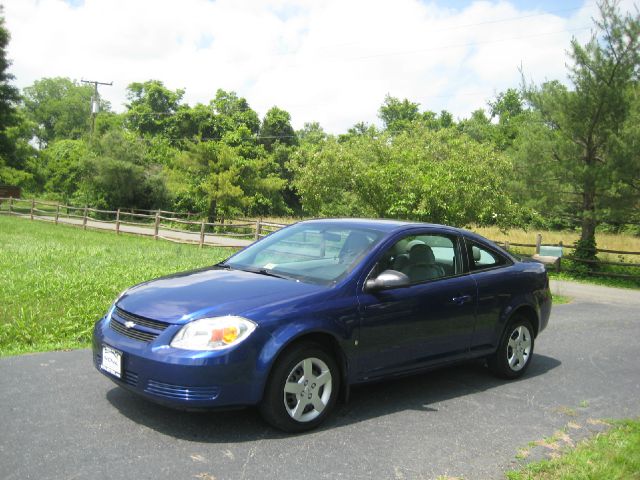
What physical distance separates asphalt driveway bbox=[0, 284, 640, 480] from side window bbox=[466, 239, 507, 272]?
1.09 metres

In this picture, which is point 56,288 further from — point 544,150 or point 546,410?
point 544,150

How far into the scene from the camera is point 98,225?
32.5 metres

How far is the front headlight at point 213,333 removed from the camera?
4.13 metres

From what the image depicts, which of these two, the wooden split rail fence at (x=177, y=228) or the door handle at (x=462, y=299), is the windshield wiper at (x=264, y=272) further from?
the wooden split rail fence at (x=177, y=228)

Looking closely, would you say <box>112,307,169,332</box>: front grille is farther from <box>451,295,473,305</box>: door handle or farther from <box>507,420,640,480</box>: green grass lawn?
<box>451,295,473,305</box>: door handle

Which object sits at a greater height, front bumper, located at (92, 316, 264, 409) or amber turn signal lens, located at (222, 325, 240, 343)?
amber turn signal lens, located at (222, 325, 240, 343)

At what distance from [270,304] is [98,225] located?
30240 millimetres

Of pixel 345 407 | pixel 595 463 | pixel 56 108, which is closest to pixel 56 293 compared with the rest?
pixel 345 407

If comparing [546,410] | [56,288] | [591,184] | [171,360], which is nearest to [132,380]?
[171,360]

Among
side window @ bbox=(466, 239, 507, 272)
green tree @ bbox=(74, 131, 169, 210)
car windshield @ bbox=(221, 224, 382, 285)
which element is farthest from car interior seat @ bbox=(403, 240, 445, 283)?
green tree @ bbox=(74, 131, 169, 210)

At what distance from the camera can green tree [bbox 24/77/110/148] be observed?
99875 millimetres

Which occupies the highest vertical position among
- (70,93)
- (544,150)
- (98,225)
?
(70,93)

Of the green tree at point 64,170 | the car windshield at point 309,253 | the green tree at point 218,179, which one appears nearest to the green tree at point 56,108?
the green tree at point 64,170

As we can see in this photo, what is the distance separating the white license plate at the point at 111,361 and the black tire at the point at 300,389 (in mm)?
1007
